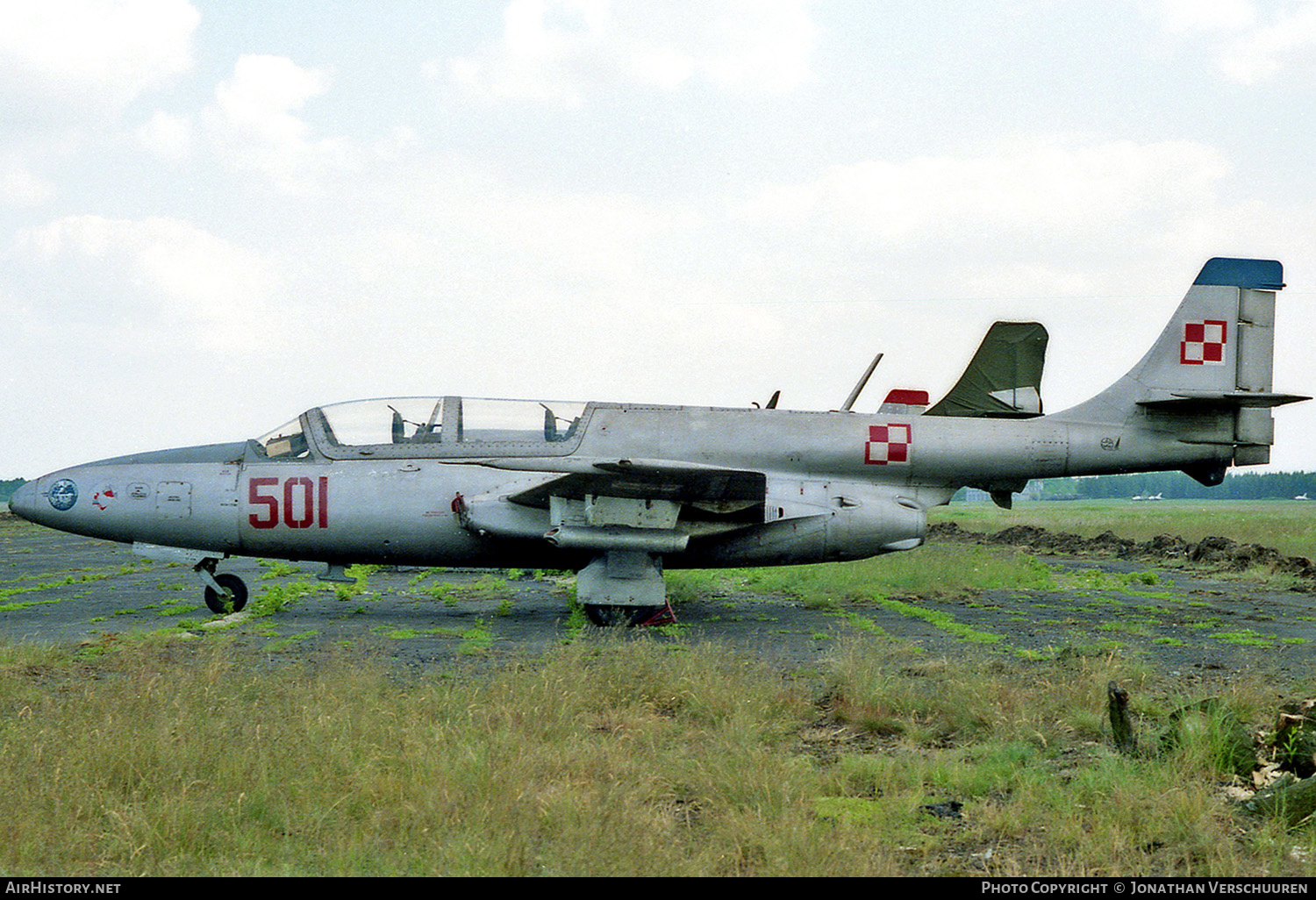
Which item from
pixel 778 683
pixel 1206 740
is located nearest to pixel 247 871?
pixel 778 683

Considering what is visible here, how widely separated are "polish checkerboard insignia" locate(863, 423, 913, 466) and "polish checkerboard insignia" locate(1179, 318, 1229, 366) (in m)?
4.42

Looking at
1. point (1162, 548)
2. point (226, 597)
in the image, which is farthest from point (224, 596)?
point (1162, 548)

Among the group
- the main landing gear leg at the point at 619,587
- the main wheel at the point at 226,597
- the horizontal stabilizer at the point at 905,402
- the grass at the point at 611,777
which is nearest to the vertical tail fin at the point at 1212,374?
the horizontal stabilizer at the point at 905,402

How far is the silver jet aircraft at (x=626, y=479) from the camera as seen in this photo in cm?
1192

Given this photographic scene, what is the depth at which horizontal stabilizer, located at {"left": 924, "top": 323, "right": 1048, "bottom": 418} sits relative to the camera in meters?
13.4

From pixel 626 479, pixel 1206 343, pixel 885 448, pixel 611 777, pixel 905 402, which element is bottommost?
pixel 611 777

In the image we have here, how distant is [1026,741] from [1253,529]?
142ft

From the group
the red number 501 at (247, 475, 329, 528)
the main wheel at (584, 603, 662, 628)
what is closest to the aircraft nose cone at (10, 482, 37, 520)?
the red number 501 at (247, 475, 329, 528)

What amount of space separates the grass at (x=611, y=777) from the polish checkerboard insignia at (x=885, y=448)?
534cm

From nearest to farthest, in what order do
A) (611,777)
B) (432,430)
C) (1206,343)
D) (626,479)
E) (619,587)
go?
(611,777)
(626,479)
(619,587)
(432,430)
(1206,343)

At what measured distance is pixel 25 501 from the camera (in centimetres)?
1224

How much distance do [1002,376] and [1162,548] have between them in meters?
18.3

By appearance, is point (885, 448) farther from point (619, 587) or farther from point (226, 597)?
point (226, 597)
